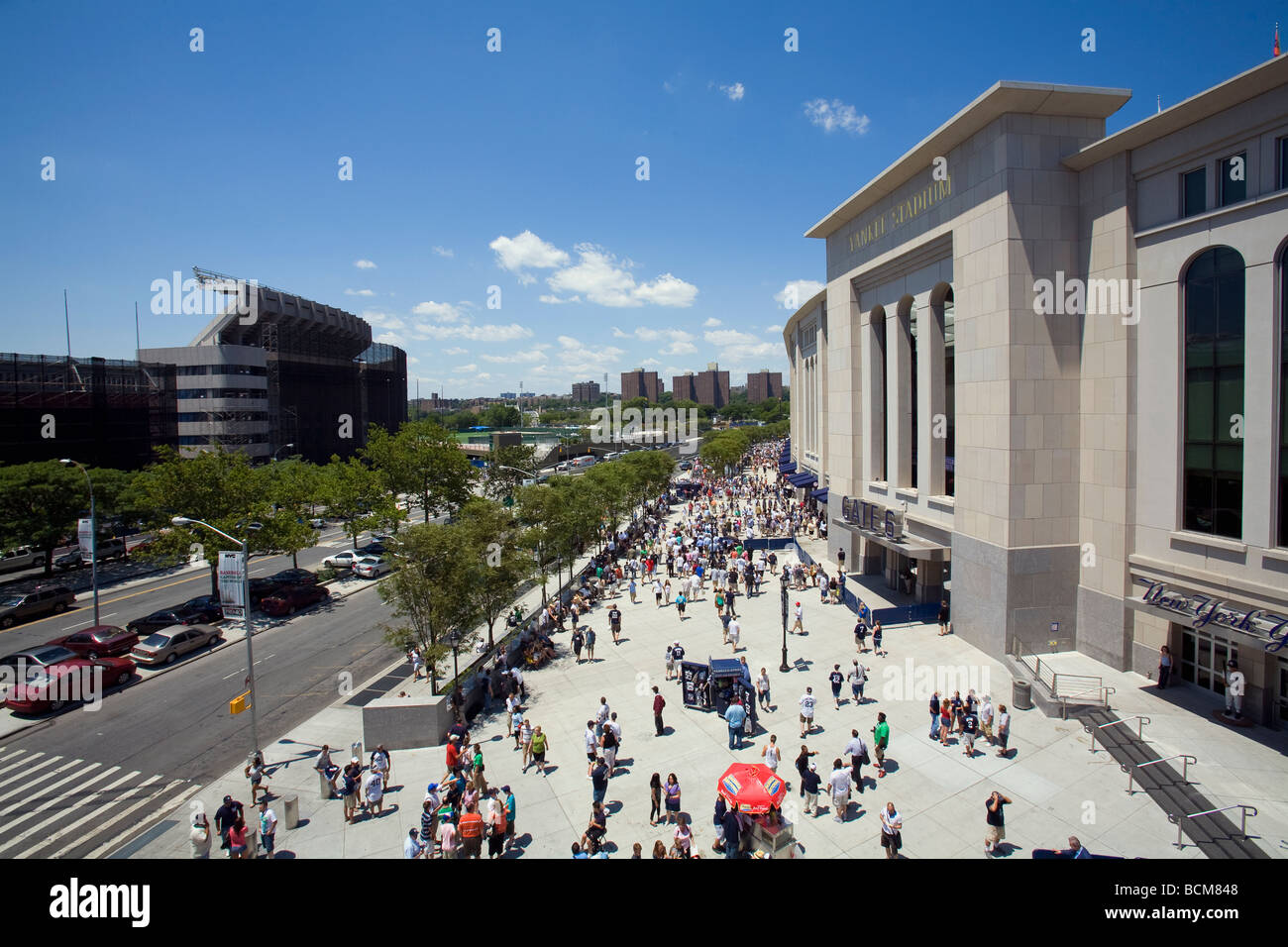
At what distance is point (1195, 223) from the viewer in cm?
1733

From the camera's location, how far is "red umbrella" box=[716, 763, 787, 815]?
1150 centimetres

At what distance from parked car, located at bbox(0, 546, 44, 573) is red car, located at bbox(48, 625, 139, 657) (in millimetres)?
19862

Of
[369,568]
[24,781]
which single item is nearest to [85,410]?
[369,568]

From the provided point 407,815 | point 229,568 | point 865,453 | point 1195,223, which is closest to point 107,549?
point 229,568

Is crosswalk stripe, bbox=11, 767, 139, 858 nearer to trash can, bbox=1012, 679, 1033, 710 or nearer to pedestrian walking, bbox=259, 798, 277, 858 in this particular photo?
pedestrian walking, bbox=259, 798, 277, 858

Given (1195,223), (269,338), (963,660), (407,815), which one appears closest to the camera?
→ (407,815)

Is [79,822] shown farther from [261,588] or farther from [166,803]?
[261,588]

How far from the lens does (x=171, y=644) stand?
25531 millimetres

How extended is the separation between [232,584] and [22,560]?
37899 millimetres
